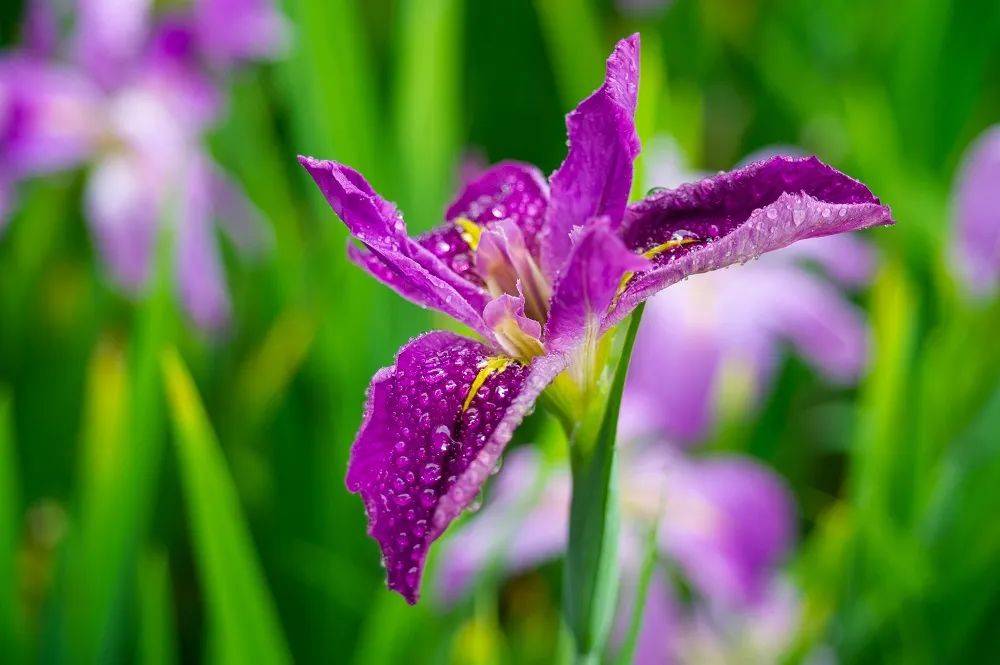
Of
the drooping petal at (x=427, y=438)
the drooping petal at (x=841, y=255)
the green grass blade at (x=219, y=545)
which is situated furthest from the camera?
the drooping petal at (x=841, y=255)

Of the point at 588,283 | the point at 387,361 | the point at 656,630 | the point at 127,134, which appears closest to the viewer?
the point at 588,283

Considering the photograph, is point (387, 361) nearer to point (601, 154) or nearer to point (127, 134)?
point (127, 134)

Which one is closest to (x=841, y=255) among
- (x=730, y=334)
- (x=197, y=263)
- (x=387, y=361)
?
(x=730, y=334)

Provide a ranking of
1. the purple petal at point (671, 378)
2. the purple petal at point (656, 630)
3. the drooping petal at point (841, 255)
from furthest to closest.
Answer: the drooping petal at point (841, 255), the purple petal at point (671, 378), the purple petal at point (656, 630)

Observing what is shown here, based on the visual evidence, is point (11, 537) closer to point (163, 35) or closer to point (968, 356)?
point (163, 35)

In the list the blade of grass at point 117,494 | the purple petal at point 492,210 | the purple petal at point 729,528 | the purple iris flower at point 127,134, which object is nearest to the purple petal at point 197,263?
the purple iris flower at point 127,134

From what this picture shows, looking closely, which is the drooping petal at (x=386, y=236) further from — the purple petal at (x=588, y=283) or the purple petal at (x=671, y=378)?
the purple petal at (x=671, y=378)

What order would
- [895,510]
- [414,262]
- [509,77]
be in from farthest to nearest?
[509,77] < [895,510] < [414,262]

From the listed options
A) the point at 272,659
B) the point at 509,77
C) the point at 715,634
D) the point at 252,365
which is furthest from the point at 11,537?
the point at 509,77
